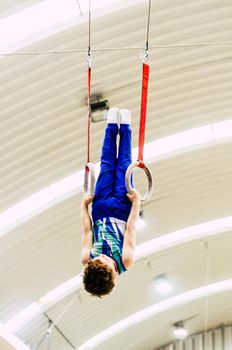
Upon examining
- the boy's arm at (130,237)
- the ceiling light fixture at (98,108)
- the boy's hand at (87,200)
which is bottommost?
the boy's arm at (130,237)

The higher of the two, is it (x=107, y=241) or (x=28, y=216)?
(x=28, y=216)

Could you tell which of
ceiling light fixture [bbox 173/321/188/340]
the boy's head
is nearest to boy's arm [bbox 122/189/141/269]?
the boy's head

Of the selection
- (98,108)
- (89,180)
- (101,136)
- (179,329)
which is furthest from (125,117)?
(179,329)

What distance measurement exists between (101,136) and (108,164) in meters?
3.98

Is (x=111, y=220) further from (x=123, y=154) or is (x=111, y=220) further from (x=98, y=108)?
(x=98, y=108)

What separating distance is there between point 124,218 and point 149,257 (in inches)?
319

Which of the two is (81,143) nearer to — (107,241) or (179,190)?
(179,190)

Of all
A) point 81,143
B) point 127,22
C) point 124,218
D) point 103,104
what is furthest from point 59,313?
point 124,218

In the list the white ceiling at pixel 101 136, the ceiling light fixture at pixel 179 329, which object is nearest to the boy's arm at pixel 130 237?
the white ceiling at pixel 101 136

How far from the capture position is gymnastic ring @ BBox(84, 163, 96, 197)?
18.2ft

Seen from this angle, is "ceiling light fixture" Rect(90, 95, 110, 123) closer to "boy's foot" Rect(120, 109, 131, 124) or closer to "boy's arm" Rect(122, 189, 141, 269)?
"boy's foot" Rect(120, 109, 131, 124)

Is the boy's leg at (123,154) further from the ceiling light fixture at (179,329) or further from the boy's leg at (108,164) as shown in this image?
the ceiling light fixture at (179,329)

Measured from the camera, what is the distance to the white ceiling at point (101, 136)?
8039 mm

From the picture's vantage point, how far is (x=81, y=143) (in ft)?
31.6
